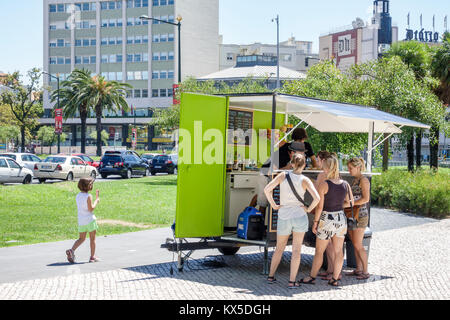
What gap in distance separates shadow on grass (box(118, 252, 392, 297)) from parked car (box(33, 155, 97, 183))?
21.4m

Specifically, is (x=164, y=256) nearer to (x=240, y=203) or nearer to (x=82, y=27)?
(x=240, y=203)

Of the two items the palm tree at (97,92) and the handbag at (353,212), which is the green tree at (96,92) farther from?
the handbag at (353,212)

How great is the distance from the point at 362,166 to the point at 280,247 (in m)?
2.00

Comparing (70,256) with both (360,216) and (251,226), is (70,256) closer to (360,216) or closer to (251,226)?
(251,226)

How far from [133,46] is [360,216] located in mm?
92425

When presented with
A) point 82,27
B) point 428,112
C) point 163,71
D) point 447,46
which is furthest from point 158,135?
point 428,112

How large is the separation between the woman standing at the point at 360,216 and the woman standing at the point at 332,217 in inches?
25.8

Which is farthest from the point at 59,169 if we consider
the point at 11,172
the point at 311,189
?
the point at 311,189

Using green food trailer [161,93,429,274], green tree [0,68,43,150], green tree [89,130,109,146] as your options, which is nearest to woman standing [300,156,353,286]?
green food trailer [161,93,429,274]

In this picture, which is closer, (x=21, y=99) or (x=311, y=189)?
(x=311, y=189)

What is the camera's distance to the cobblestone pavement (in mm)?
7539

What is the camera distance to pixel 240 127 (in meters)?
10.6

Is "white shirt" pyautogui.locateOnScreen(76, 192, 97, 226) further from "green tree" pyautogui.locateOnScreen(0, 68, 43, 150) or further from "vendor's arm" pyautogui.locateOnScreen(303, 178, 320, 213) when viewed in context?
"green tree" pyautogui.locateOnScreen(0, 68, 43, 150)

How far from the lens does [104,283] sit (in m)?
8.13
